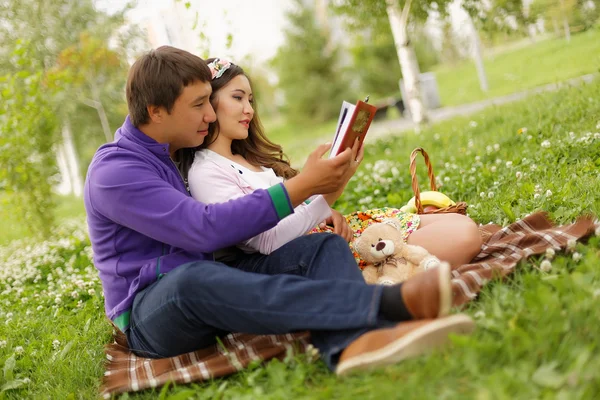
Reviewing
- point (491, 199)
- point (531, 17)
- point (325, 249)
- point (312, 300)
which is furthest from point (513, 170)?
point (531, 17)

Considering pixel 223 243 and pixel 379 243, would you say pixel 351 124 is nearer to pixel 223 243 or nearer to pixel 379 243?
pixel 379 243

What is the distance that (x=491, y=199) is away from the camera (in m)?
3.96

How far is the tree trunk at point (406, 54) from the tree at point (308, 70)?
12.3 m

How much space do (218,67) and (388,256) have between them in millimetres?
1375

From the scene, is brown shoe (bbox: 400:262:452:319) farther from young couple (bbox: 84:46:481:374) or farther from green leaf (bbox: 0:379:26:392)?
green leaf (bbox: 0:379:26:392)

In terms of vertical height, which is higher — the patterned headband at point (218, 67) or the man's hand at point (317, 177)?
the patterned headband at point (218, 67)

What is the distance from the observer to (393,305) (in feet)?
7.09

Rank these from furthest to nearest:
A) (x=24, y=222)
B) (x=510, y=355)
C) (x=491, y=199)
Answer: (x=24, y=222) → (x=491, y=199) → (x=510, y=355)

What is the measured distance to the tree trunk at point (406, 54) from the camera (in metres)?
8.47

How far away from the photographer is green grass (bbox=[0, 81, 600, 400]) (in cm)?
181

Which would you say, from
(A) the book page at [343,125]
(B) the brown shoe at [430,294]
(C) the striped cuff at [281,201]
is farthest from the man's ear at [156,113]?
(B) the brown shoe at [430,294]

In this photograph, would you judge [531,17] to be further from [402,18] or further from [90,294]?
[90,294]

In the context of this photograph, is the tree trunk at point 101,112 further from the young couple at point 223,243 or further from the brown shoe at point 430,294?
the brown shoe at point 430,294

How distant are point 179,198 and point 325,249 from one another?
2.32 ft
